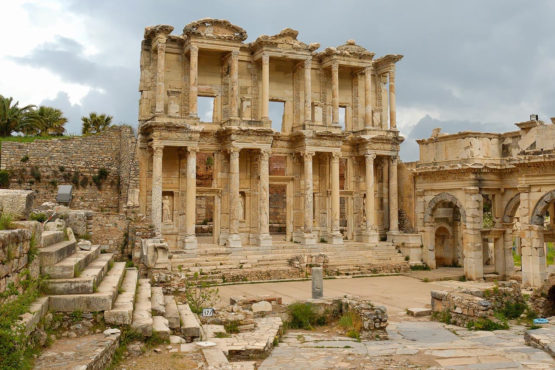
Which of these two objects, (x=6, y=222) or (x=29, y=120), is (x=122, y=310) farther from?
(x=29, y=120)

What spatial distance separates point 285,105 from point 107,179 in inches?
434

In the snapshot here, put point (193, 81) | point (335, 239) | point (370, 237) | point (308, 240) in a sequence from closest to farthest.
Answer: point (193, 81)
point (308, 240)
point (335, 239)
point (370, 237)

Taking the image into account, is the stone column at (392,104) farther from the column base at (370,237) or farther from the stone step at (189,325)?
the stone step at (189,325)

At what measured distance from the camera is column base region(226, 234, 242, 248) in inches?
859

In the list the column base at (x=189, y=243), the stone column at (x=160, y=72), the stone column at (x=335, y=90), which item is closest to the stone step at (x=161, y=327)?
the column base at (x=189, y=243)

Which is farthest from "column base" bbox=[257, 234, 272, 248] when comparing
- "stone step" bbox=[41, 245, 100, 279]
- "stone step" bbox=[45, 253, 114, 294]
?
"stone step" bbox=[45, 253, 114, 294]

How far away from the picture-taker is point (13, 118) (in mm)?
29438

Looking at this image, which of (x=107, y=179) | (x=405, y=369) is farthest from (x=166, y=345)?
(x=107, y=179)

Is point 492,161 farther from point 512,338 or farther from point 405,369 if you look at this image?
point 405,369

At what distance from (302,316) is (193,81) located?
1343 cm

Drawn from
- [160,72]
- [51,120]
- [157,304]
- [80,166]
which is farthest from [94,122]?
[157,304]

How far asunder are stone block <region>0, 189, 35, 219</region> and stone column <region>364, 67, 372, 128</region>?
1983 centimetres

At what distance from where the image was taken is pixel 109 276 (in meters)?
10.8

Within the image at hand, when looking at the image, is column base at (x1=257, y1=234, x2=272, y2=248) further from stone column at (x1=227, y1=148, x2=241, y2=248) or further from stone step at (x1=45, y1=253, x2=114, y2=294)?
stone step at (x1=45, y1=253, x2=114, y2=294)
